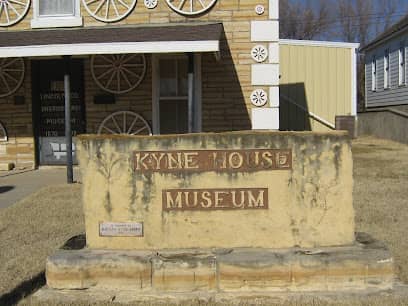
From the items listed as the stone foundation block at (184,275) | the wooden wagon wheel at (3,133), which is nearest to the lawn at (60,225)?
the stone foundation block at (184,275)

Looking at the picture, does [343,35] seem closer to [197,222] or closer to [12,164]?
[12,164]

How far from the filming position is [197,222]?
471cm

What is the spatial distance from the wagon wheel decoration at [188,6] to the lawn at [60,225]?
4594mm

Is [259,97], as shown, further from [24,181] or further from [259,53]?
[24,181]

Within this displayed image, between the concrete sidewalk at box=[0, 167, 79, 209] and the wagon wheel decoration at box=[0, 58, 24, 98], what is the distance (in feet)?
6.86

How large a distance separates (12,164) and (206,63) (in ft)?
17.9

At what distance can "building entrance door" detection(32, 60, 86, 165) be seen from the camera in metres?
12.6

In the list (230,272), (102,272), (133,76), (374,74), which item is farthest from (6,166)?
(374,74)

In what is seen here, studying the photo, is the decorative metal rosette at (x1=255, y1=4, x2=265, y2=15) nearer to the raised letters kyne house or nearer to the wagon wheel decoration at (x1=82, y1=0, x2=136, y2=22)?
the raised letters kyne house

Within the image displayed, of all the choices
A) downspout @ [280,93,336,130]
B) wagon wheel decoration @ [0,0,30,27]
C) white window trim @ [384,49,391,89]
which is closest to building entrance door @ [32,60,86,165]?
wagon wheel decoration @ [0,0,30,27]

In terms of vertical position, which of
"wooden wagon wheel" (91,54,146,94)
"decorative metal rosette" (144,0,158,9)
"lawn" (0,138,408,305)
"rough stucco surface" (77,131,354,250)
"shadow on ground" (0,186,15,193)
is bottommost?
"lawn" (0,138,408,305)

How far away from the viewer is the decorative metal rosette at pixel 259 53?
1162 centimetres

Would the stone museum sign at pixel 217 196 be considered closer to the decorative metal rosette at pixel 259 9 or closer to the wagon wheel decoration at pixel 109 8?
the decorative metal rosette at pixel 259 9

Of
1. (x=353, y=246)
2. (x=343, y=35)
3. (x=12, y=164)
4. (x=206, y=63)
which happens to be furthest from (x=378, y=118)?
(x=343, y=35)
